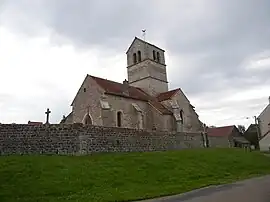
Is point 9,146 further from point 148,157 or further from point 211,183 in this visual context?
point 211,183

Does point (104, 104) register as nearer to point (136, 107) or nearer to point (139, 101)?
point (136, 107)

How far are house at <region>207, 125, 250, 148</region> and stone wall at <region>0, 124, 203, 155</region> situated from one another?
51.5ft

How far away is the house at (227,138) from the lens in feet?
128

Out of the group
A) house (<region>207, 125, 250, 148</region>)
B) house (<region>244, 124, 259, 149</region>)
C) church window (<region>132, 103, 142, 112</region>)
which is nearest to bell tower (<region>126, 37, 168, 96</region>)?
church window (<region>132, 103, 142, 112</region>)

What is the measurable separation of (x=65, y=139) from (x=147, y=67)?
91.0 feet

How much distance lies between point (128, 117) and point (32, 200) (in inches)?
1037

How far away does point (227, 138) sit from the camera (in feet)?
143

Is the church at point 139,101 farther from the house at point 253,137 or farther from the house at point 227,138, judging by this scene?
the house at point 253,137

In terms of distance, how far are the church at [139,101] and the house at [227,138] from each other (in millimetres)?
4147

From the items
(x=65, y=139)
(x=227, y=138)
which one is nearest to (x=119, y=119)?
(x=65, y=139)

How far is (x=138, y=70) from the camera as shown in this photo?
48.3 metres

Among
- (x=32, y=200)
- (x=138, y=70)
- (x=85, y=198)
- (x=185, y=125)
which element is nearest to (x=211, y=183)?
(x=85, y=198)

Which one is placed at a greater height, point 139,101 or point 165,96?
point 165,96

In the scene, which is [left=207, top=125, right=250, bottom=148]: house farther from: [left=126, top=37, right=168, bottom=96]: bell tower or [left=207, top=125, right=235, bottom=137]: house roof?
[left=126, top=37, right=168, bottom=96]: bell tower
